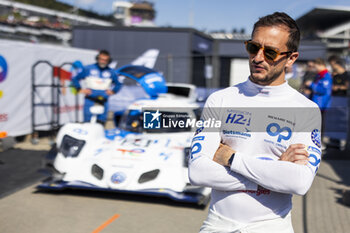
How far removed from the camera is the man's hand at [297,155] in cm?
179

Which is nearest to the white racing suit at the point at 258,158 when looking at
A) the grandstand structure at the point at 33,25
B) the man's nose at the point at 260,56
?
the man's nose at the point at 260,56

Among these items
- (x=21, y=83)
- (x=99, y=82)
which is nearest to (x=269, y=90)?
(x=99, y=82)

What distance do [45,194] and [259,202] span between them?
4.37 meters

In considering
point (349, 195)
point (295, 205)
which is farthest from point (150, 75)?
point (349, 195)

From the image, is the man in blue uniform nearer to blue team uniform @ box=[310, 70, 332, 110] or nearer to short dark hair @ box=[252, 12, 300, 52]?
blue team uniform @ box=[310, 70, 332, 110]

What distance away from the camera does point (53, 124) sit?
9922 millimetres

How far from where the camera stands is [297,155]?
1.79 metres

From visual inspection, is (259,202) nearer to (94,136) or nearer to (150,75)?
(94,136)

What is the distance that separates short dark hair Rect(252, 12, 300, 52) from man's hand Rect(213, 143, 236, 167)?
0.57 metres

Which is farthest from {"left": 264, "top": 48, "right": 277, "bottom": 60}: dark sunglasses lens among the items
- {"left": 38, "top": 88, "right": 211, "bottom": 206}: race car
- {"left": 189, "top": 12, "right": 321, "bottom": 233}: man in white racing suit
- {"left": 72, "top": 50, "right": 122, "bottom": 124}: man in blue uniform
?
{"left": 72, "top": 50, "right": 122, "bottom": 124}: man in blue uniform

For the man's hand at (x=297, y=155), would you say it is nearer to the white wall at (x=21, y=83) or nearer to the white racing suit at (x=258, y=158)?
the white racing suit at (x=258, y=158)

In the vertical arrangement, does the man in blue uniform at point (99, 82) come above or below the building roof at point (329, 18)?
below

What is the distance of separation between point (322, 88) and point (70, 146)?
16.9 feet

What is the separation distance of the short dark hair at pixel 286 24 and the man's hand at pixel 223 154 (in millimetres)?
571
